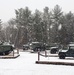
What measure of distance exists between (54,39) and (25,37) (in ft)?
39.6

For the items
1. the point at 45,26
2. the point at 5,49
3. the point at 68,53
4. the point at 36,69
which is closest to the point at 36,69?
the point at 36,69

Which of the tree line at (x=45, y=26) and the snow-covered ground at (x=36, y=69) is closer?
the snow-covered ground at (x=36, y=69)

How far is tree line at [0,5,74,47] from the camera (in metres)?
76.1

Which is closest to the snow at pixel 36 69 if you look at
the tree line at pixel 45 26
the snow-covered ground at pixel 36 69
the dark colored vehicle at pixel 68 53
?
the snow-covered ground at pixel 36 69

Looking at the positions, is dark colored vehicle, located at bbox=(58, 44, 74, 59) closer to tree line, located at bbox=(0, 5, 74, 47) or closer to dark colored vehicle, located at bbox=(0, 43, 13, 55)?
dark colored vehicle, located at bbox=(0, 43, 13, 55)

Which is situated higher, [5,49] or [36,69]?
[5,49]

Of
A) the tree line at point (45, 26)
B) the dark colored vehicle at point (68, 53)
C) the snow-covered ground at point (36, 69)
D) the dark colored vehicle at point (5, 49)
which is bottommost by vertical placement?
the snow-covered ground at point (36, 69)

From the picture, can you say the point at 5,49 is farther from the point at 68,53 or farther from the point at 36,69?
the point at 36,69

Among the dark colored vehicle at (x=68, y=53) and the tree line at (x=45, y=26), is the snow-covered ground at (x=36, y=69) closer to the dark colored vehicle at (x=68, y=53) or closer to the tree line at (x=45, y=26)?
the dark colored vehicle at (x=68, y=53)

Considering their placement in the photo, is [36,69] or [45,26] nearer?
[36,69]

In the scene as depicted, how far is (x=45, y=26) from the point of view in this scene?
81.0 metres

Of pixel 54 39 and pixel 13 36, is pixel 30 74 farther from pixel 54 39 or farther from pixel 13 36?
pixel 13 36

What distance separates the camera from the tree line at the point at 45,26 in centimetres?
7612

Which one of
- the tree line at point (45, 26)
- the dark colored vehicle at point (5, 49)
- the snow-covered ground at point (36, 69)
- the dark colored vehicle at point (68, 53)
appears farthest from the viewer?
the tree line at point (45, 26)
